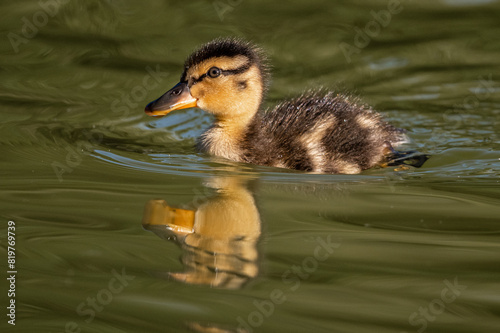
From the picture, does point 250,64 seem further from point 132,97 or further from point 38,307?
point 38,307

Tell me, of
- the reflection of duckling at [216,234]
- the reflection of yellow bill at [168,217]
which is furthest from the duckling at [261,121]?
the reflection of yellow bill at [168,217]

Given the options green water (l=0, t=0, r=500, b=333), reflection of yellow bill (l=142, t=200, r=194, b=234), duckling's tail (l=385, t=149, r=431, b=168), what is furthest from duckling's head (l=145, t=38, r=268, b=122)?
reflection of yellow bill (l=142, t=200, r=194, b=234)

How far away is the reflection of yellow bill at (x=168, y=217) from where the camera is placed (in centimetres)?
333

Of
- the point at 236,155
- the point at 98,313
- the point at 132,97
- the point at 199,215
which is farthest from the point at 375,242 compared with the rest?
the point at 132,97

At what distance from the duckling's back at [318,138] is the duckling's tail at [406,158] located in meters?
0.04

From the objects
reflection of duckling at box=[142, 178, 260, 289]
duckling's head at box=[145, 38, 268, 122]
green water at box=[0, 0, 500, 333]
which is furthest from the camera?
duckling's head at box=[145, 38, 268, 122]

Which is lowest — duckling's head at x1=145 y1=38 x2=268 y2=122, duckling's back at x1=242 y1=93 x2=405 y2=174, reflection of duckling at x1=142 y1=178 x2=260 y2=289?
reflection of duckling at x1=142 y1=178 x2=260 y2=289

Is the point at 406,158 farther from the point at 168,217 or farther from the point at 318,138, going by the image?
the point at 168,217

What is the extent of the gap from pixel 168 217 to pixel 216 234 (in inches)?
9.8

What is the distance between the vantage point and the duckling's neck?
4.61 m

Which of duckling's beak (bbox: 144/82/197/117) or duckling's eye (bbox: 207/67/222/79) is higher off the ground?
duckling's eye (bbox: 207/67/222/79)

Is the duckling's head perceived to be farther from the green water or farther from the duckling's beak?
the green water

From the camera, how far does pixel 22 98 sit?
554cm

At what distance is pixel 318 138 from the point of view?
177 inches
